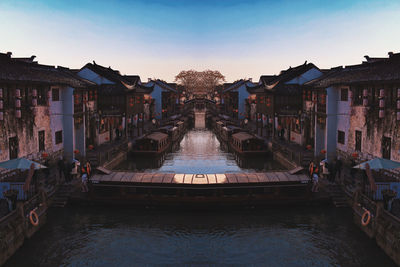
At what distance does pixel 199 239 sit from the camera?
18484 millimetres

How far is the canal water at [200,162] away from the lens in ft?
116

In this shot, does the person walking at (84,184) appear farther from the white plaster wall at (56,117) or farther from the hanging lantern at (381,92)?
the hanging lantern at (381,92)

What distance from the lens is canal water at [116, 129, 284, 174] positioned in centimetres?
3531

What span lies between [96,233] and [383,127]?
19033mm

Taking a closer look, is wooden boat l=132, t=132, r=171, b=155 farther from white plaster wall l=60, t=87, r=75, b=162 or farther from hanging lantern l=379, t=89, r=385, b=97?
hanging lantern l=379, t=89, r=385, b=97

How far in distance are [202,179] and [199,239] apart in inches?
217

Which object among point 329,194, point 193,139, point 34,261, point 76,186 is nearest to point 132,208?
point 76,186

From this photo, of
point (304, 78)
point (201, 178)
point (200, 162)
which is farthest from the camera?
point (304, 78)

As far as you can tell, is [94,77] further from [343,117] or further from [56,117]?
[343,117]

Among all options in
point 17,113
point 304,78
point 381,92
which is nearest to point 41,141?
point 17,113

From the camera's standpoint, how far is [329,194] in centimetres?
2322

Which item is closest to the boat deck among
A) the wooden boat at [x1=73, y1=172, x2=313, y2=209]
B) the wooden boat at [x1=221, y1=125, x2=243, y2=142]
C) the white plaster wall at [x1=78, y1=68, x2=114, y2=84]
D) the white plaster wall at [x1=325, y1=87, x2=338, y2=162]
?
the wooden boat at [x1=73, y1=172, x2=313, y2=209]

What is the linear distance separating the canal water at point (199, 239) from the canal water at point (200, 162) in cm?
1279

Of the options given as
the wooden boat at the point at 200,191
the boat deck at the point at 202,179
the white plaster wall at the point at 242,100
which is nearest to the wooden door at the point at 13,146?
the wooden boat at the point at 200,191
